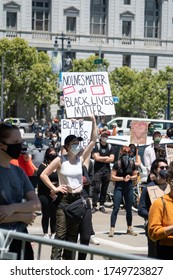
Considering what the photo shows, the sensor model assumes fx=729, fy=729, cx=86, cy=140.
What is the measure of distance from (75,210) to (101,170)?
8.01 m

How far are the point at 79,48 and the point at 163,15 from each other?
10.3 metres

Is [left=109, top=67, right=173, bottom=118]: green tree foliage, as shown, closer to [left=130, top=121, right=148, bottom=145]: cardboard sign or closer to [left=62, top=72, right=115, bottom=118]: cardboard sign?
[left=130, top=121, right=148, bottom=145]: cardboard sign

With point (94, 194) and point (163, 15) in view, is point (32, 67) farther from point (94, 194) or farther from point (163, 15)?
point (94, 194)

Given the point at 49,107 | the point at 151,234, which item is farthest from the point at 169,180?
the point at 49,107

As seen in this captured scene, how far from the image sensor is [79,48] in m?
76.8

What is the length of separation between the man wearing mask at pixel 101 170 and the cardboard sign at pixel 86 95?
4.03m

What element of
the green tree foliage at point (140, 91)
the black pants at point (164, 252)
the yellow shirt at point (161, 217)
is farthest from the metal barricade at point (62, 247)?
the green tree foliage at point (140, 91)

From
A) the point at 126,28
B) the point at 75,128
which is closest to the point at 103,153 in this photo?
the point at 75,128

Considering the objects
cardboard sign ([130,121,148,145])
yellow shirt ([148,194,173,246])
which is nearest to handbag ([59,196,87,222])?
yellow shirt ([148,194,173,246])

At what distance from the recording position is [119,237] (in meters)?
12.5

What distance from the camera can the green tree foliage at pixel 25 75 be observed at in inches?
2527

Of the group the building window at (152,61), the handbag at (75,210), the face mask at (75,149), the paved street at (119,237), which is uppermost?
the building window at (152,61)

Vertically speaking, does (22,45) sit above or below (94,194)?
above

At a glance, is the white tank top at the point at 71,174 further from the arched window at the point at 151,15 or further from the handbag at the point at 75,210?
the arched window at the point at 151,15
